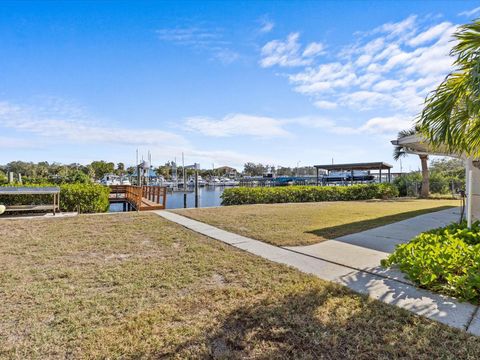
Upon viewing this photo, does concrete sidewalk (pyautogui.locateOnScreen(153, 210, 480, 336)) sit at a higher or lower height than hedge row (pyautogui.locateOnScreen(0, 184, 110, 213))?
lower

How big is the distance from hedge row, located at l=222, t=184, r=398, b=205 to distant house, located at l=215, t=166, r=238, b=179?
7864 centimetres

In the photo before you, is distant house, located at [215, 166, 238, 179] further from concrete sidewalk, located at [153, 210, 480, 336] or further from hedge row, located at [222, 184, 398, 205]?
concrete sidewalk, located at [153, 210, 480, 336]

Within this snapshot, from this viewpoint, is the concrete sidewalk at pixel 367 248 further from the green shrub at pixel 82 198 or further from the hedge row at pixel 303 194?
the green shrub at pixel 82 198

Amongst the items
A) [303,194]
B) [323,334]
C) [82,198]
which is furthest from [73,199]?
[303,194]

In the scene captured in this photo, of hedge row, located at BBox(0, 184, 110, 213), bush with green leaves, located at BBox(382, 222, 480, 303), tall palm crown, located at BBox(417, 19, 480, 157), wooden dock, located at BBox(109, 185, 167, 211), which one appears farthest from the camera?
wooden dock, located at BBox(109, 185, 167, 211)

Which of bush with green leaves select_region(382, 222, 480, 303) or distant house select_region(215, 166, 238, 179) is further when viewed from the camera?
distant house select_region(215, 166, 238, 179)

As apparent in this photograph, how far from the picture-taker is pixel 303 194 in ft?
58.2

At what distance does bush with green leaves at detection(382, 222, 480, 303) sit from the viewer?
3.47 meters

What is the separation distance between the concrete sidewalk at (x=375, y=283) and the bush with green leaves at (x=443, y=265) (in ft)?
0.47

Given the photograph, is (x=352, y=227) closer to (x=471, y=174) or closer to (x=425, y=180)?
(x=471, y=174)

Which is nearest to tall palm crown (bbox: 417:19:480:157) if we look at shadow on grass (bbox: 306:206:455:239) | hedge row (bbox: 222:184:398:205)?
shadow on grass (bbox: 306:206:455:239)

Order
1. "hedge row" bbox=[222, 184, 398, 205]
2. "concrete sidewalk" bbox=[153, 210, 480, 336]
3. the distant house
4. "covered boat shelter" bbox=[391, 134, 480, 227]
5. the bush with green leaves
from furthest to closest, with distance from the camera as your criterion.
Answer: the distant house < "hedge row" bbox=[222, 184, 398, 205] < "covered boat shelter" bbox=[391, 134, 480, 227] < the bush with green leaves < "concrete sidewalk" bbox=[153, 210, 480, 336]

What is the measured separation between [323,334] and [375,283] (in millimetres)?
1711

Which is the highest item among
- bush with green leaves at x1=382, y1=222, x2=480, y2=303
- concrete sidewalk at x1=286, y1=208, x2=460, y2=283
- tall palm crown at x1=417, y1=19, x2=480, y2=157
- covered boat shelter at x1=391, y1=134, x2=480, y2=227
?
tall palm crown at x1=417, y1=19, x2=480, y2=157
